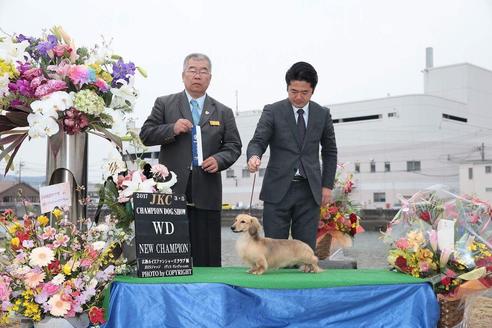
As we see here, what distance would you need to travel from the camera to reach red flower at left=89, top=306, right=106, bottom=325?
7.82ft

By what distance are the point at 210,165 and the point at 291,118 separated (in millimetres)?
600

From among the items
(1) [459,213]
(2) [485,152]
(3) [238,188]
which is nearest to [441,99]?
(2) [485,152]

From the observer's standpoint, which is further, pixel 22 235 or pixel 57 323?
pixel 22 235

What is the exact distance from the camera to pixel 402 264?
2.99 meters

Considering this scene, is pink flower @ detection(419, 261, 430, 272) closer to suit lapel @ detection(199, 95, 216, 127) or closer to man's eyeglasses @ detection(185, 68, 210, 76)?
suit lapel @ detection(199, 95, 216, 127)

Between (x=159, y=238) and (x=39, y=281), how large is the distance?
0.63m

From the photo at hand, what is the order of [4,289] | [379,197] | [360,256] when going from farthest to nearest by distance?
1. [379,197]
2. [360,256]
3. [4,289]

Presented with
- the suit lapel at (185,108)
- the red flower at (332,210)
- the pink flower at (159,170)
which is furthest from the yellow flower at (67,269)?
the red flower at (332,210)

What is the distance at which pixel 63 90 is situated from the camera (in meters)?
2.72

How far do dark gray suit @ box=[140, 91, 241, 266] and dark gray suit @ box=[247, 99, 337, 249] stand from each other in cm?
29

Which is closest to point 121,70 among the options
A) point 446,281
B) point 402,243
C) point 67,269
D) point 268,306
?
point 67,269

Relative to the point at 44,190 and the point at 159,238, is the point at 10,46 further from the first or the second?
the point at 159,238

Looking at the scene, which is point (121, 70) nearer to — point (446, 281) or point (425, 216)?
point (425, 216)

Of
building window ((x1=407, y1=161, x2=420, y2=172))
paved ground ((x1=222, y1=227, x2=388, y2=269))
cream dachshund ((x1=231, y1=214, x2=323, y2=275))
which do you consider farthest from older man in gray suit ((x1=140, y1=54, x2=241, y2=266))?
building window ((x1=407, y1=161, x2=420, y2=172))
